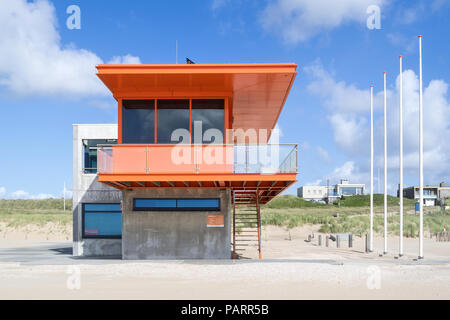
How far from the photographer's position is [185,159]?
15.3 metres

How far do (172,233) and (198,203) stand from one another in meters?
1.52

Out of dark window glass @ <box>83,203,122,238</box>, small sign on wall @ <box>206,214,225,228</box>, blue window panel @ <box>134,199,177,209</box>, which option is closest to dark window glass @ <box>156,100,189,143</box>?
blue window panel @ <box>134,199,177,209</box>

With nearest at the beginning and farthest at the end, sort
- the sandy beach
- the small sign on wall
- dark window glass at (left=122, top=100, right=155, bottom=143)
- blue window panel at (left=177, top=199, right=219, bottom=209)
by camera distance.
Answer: the sandy beach
dark window glass at (left=122, top=100, right=155, bottom=143)
the small sign on wall
blue window panel at (left=177, top=199, right=219, bottom=209)

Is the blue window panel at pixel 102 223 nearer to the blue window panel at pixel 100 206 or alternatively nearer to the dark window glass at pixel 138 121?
the blue window panel at pixel 100 206

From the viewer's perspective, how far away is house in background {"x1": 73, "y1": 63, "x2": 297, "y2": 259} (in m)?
14.7

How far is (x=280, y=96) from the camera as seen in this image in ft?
56.0

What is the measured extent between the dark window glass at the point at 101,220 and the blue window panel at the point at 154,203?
12.5ft

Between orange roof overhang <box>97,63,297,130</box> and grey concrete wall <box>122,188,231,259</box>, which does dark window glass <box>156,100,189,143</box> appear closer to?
orange roof overhang <box>97,63,297,130</box>

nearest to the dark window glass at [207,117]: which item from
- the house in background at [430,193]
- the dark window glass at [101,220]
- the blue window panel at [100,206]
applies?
the blue window panel at [100,206]

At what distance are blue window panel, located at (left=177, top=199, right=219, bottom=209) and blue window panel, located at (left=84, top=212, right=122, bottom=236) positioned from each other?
189 inches

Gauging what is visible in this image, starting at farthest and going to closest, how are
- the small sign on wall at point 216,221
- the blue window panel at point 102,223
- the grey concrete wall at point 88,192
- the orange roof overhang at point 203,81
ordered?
the blue window panel at point 102,223 → the grey concrete wall at point 88,192 → the small sign on wall at point 216,221 → the orange roof overhang at point 203,81

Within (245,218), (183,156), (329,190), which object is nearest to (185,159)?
(183,156)

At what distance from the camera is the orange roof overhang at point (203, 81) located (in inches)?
574
